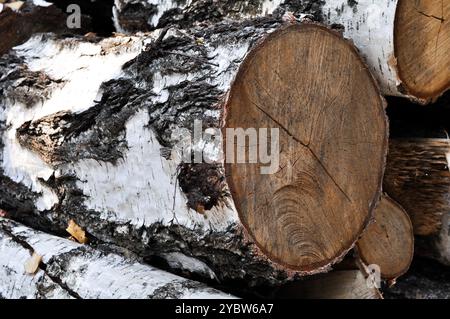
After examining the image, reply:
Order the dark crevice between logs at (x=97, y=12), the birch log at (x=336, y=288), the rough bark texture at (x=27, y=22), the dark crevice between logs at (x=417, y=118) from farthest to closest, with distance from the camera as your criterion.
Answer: the dark crevice between logs at (x=97, y=12), the rough bark texture at (x=27, y=22), the dark crevice between logs at (x=417, y=118), the birch log at (x=336, y=288)

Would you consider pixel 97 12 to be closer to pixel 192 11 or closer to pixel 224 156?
pixel 192 11

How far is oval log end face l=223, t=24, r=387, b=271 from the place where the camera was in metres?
1.85

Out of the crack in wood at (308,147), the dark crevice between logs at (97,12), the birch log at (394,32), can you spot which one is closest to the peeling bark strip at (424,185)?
the birch log at (394,32)

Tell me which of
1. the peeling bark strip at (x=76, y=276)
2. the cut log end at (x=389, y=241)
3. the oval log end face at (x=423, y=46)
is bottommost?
the cut log end at (x=389, y=241)

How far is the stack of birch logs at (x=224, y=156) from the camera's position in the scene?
1888 millimetres

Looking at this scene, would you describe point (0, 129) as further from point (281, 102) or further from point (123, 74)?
point (281, 102)

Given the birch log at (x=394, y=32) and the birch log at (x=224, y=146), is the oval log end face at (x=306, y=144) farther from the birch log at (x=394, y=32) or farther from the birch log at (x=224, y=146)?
the birch log at (x=394, y=32)

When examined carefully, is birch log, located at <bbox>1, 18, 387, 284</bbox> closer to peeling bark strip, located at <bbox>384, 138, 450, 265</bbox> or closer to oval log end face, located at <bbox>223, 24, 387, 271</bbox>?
oval log end face, located at <bbox>223, 24, 387, 271</bbox>

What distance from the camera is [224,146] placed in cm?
179

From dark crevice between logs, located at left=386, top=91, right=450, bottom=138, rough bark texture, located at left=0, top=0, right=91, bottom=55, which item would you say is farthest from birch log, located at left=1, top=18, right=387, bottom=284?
rough bark texture, located at left=0, top=0, right=91, bottom=55
